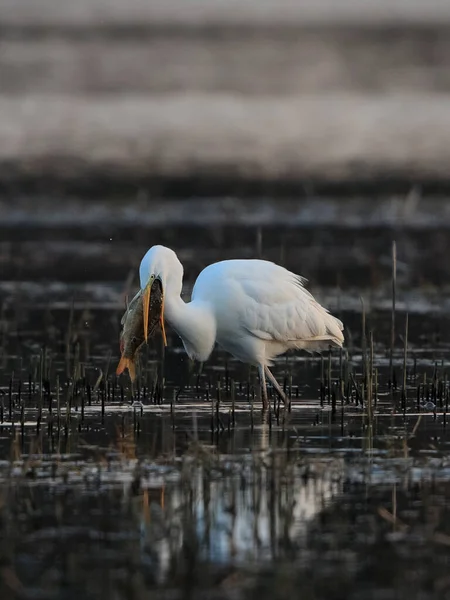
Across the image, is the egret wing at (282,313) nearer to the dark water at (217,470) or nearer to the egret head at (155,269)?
the dark water at (217,470)

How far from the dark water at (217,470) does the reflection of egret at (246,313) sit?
294 millimetres

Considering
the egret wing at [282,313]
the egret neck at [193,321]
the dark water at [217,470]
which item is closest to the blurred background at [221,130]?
the dark water at [217,470]

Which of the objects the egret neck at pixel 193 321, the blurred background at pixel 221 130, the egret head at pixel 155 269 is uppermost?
the blurred background at pixel 221 130

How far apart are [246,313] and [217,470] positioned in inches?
107

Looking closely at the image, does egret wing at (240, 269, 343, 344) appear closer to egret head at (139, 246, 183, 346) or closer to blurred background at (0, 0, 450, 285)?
egret head at (139, 246, 183, 346)

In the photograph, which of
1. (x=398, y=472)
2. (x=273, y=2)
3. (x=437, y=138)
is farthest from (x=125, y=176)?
(x=273, y=2)

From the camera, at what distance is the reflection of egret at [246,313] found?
10312 mm

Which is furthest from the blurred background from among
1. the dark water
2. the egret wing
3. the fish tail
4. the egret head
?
the fish tail

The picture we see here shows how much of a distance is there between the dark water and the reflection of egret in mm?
294

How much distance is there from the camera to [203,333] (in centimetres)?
1036

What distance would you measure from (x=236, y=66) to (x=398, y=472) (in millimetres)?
27562

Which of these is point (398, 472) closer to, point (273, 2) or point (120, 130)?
point (120, 130)

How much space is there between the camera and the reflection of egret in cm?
1031

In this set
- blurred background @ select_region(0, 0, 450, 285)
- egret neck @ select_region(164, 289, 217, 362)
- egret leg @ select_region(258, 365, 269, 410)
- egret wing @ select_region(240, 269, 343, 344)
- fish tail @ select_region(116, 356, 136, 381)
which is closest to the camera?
fish tail @ select_region(116, 356, 136, 381)
